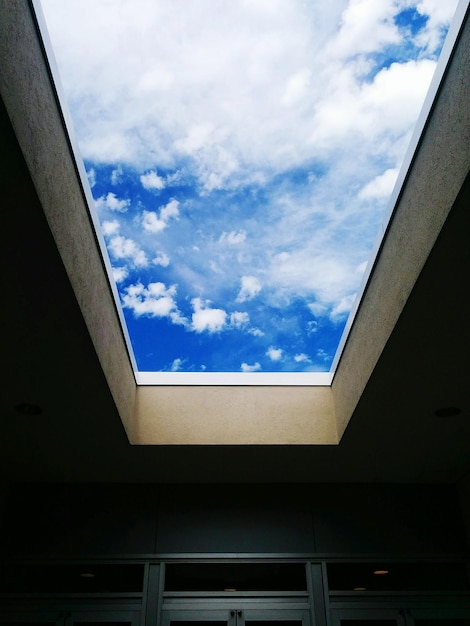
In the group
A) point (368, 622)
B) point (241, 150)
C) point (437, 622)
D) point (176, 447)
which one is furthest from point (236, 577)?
point (241, 150)

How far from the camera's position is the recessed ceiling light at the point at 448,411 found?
11.9ft

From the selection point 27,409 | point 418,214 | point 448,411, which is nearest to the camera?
point 418,214

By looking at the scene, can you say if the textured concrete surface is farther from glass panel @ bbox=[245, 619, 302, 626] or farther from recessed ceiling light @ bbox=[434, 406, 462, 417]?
glass panel @ bbox=[245, 619, 302, 626]

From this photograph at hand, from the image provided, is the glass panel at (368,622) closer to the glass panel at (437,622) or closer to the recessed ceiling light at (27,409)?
the glass panel at (437,622)

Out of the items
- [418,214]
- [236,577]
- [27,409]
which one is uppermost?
[418,214]

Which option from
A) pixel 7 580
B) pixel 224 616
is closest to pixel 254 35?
pixel 224 616

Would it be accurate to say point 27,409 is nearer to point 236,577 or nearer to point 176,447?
point 176,447

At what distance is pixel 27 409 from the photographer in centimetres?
357

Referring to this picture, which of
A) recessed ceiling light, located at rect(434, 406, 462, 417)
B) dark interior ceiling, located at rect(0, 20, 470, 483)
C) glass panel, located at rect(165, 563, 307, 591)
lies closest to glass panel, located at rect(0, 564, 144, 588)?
glass panel, located at rect(165, 563, 307, 591)

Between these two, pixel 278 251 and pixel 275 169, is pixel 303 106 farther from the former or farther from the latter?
pixel 278 251

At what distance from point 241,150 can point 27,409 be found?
205 centimetres

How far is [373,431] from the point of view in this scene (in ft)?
12.9

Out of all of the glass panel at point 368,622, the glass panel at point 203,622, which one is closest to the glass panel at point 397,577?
the glass panel at point 368,622

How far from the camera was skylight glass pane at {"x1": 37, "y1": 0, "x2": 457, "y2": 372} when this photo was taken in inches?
98.0
